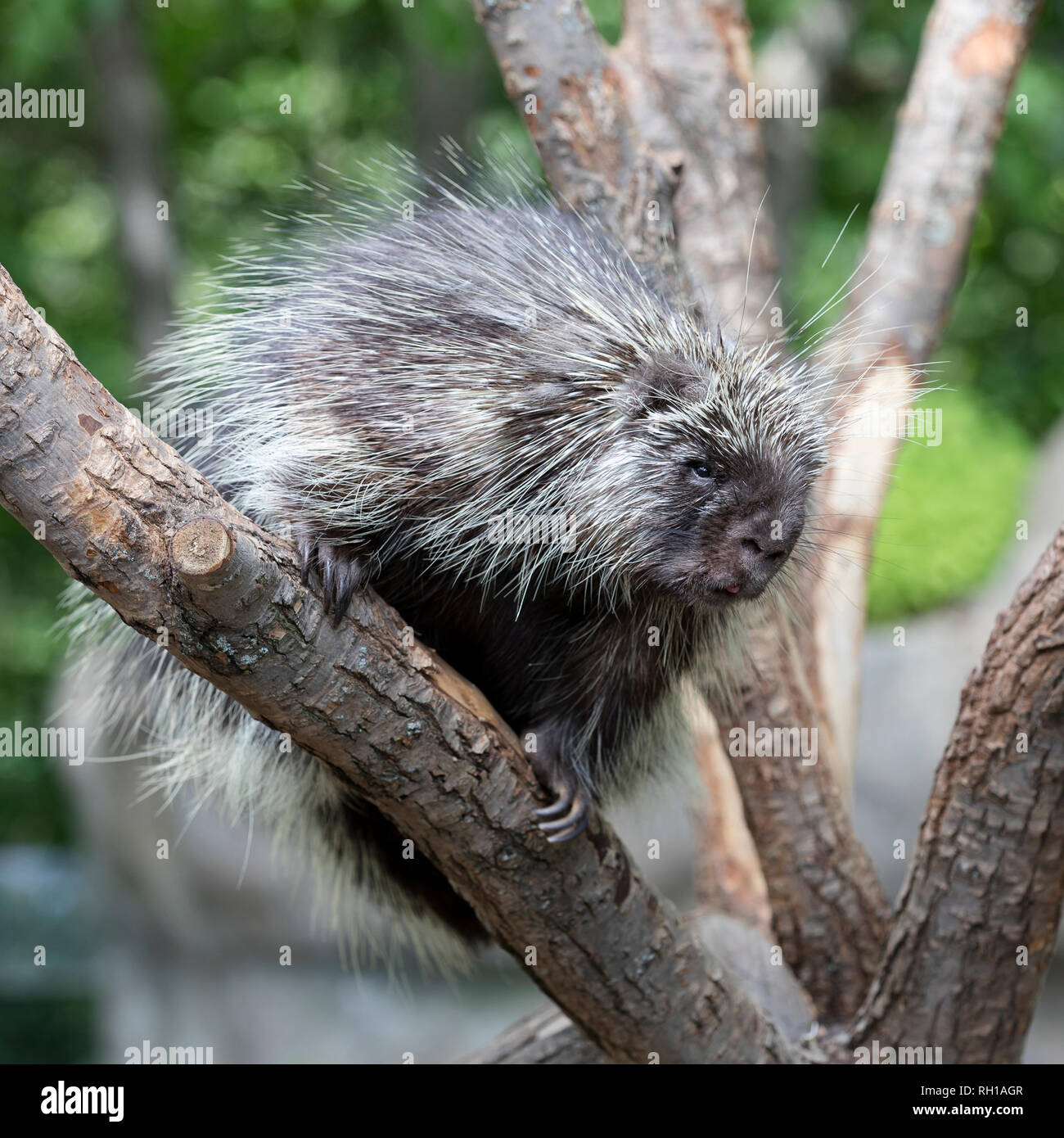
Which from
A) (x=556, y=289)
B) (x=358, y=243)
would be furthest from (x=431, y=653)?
(x=358, y=243)

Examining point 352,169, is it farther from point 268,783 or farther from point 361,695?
point 361,695

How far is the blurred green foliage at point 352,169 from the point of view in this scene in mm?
6309

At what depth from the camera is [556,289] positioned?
89.7 inches

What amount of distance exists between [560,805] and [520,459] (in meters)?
0.63

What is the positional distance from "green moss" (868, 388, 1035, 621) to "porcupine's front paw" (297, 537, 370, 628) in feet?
14.8

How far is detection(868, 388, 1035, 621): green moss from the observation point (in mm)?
6266

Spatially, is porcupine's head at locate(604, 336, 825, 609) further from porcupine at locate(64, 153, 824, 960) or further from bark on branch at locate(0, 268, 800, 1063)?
bark on branch at locate(0, 268, 800, 1063)

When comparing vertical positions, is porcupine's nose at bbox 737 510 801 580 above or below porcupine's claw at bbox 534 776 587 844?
above

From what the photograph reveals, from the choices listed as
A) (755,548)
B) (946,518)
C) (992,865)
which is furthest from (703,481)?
(946,518)

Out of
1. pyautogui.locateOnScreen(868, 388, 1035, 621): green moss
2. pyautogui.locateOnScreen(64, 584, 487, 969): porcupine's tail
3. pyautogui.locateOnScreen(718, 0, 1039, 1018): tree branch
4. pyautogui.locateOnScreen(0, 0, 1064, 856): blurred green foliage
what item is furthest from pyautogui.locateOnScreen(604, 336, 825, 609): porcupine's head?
pyautogui.locateOnScreen(868, 388, 1035, 621): green moss

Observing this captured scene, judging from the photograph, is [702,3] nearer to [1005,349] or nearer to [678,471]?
[678,471]

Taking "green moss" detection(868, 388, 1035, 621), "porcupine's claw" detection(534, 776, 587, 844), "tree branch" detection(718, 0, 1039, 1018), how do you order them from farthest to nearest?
"green moss" detection(868, 388, 1035, 621), "tree branch" detection(718, 0, 1039, 1018), "porcupine's claw" detection(534, 776, 587, 844)

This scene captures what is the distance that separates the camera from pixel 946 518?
6.36m
